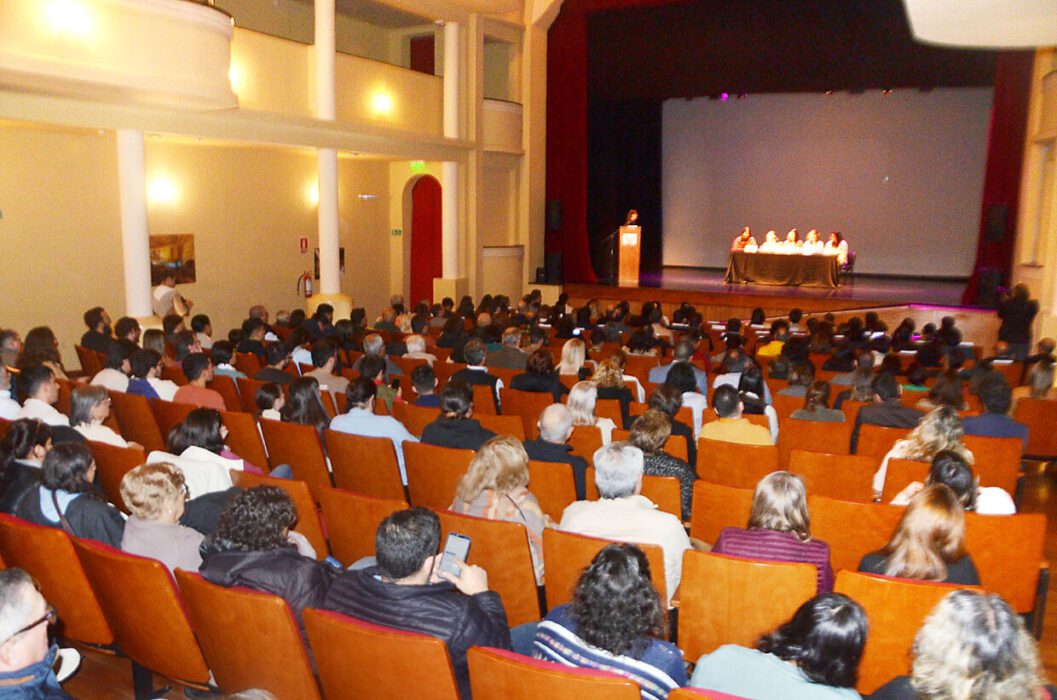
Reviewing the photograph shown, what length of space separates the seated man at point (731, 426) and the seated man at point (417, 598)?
8.51 feet

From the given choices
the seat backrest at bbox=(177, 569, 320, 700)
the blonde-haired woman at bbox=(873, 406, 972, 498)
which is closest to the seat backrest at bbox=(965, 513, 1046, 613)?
the blonde-haired woman at bbox=(873, 406, 972, 498)

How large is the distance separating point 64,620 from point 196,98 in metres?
6.84

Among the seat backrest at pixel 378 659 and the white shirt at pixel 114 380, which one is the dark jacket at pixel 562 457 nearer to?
the seat backrest at pixel 378 659

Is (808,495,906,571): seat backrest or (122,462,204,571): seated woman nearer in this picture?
(122,462,204,571): seated woman

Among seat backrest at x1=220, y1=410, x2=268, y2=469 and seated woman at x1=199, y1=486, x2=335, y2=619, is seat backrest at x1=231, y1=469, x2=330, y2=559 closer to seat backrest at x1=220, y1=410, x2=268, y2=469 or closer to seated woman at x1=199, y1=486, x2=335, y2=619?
seated woman at x1=199, y1=486, x2=335, y2=619

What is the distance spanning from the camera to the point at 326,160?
39.3 feet

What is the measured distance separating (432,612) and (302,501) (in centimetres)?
144

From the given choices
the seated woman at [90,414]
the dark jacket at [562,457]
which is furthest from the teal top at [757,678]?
the seated woman at [90,414]

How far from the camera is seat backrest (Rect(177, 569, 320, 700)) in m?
2.53

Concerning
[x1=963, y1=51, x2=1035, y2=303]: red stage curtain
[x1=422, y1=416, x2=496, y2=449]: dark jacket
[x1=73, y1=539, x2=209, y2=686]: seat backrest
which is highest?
[x1=963, y1=51, x2=1035, y2=303]: red stage curtain

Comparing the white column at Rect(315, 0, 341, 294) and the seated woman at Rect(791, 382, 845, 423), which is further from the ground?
the white column at Rect(315, 0, 341, 294)

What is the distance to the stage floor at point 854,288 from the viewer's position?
14594mm

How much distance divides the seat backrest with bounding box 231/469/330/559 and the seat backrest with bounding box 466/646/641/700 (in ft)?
5.69

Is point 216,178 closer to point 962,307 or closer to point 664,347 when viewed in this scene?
point 664,347
